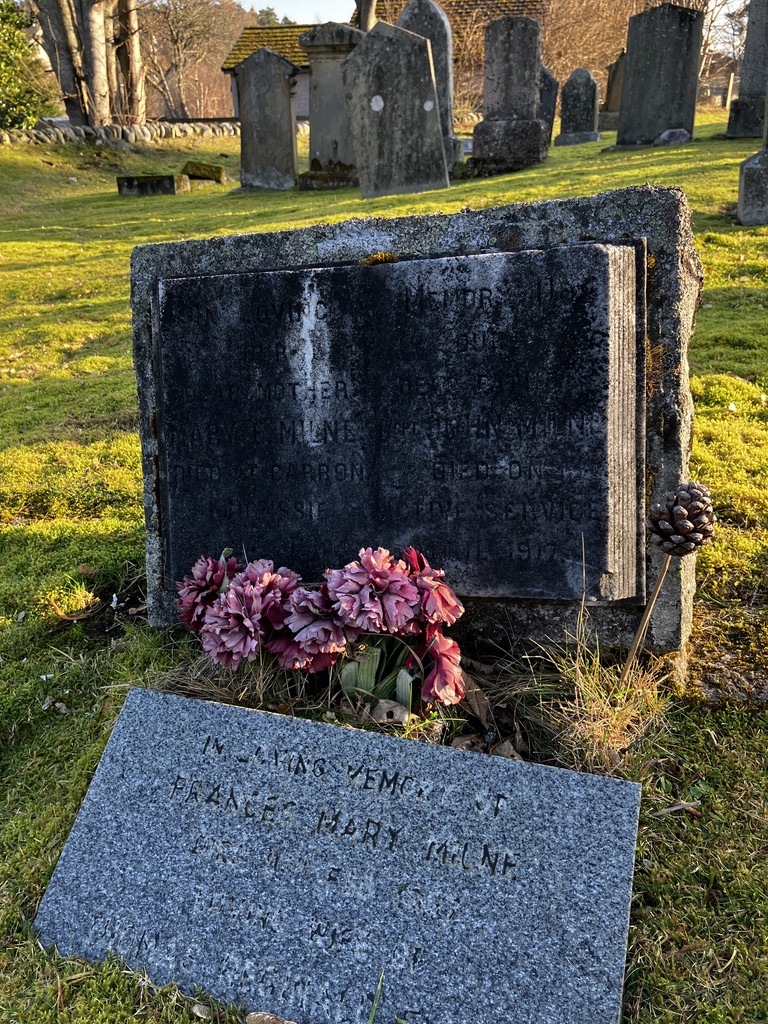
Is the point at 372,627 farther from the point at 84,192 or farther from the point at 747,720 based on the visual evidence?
the point at 84,192

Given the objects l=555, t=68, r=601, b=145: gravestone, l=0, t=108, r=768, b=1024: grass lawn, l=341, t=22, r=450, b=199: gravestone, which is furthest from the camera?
l=555, t=68, r=601, b=145: gravestone

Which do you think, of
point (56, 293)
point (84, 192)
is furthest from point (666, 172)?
point (84, 192)

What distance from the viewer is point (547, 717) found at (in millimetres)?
2561

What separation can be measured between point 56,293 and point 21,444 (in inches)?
183

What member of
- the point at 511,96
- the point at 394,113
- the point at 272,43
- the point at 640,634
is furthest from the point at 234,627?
the point at 272,43

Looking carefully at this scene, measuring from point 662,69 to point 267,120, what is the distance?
23.1 ft

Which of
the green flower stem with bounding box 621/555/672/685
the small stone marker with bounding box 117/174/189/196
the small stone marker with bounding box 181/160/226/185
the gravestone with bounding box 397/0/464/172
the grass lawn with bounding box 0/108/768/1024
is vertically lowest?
the grass lawn with bounding box 0/108/768/1024

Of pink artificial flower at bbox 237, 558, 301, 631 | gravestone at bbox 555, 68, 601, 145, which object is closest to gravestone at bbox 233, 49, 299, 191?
gravestone at bbox 555, 68, 601, 145

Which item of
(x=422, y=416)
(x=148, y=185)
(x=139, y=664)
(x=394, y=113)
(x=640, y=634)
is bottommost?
(x=139, y=664)

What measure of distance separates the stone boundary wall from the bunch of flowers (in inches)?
814

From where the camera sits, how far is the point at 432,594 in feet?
8.11

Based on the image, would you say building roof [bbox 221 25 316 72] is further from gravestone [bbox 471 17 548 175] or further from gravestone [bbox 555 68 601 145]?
gravestone [bbox 471 17 548 175]

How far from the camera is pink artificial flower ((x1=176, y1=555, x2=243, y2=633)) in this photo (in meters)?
2.73

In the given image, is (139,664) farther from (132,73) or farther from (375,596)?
(132,73)
